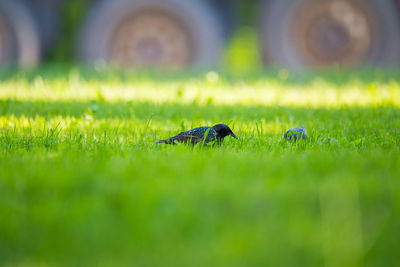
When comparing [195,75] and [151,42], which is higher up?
[151,42]

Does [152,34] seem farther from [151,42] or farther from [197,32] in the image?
[197,32]

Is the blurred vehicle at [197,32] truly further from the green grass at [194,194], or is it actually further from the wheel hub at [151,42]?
the green grass at [194,194]

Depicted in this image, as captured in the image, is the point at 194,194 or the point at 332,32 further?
the point at 332,32

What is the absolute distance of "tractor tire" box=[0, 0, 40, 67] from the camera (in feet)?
22.5

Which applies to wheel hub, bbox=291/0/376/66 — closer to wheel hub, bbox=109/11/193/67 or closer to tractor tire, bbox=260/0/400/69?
tractor tire, bbox=260/0/400/69

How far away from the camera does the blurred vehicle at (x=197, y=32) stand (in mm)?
6836

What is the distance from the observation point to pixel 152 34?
714cm

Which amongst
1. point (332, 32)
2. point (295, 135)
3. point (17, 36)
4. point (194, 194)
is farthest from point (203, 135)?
point (17, 36)

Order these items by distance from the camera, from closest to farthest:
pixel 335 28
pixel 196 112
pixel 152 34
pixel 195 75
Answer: pixel 196 112 → pixel 195 75 → pixel 335 28 → pixel 152 34

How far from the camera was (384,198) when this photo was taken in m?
1.69

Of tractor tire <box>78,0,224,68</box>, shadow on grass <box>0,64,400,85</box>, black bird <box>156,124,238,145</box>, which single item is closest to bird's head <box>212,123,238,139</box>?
black bird <box>156,124,238,145</box>

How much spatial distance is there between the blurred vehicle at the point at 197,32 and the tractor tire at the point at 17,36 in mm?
15

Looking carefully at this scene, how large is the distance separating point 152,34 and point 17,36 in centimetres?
219

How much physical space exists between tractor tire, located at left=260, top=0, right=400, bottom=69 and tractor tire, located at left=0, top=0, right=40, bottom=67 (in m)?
3.85
